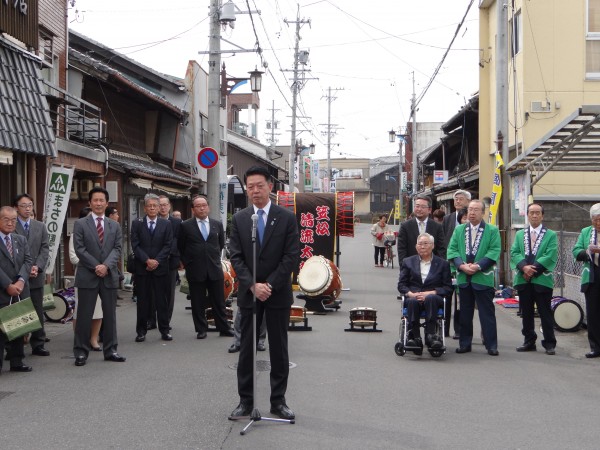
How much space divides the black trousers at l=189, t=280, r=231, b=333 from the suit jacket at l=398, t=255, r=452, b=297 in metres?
2.92

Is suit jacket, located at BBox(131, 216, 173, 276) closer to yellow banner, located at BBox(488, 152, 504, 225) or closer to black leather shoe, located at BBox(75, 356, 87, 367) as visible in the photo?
black leather shoe, located at BBox(75, 356, 87, 367)

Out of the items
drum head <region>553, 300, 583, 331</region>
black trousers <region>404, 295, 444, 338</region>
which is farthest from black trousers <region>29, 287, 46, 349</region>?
drum head <region>553, 300, 583, 331</region>

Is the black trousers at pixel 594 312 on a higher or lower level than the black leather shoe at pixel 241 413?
higher

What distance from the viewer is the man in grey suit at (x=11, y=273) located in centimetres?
865

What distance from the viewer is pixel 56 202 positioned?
1379 centimetres

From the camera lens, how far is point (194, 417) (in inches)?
261

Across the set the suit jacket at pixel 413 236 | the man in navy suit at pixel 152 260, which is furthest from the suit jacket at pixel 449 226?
the man in navy suit at pixel 152 260

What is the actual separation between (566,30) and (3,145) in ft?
45.4

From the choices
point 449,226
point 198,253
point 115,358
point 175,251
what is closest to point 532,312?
point 449,226

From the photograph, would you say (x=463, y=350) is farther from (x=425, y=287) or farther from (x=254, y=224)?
(x=254, y=224)

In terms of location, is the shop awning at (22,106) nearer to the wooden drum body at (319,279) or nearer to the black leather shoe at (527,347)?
the wooden drum body at (319,279)

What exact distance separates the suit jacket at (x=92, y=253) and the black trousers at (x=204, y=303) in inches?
76.9

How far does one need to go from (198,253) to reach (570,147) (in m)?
6.58

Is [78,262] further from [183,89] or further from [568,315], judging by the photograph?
[183,89]
